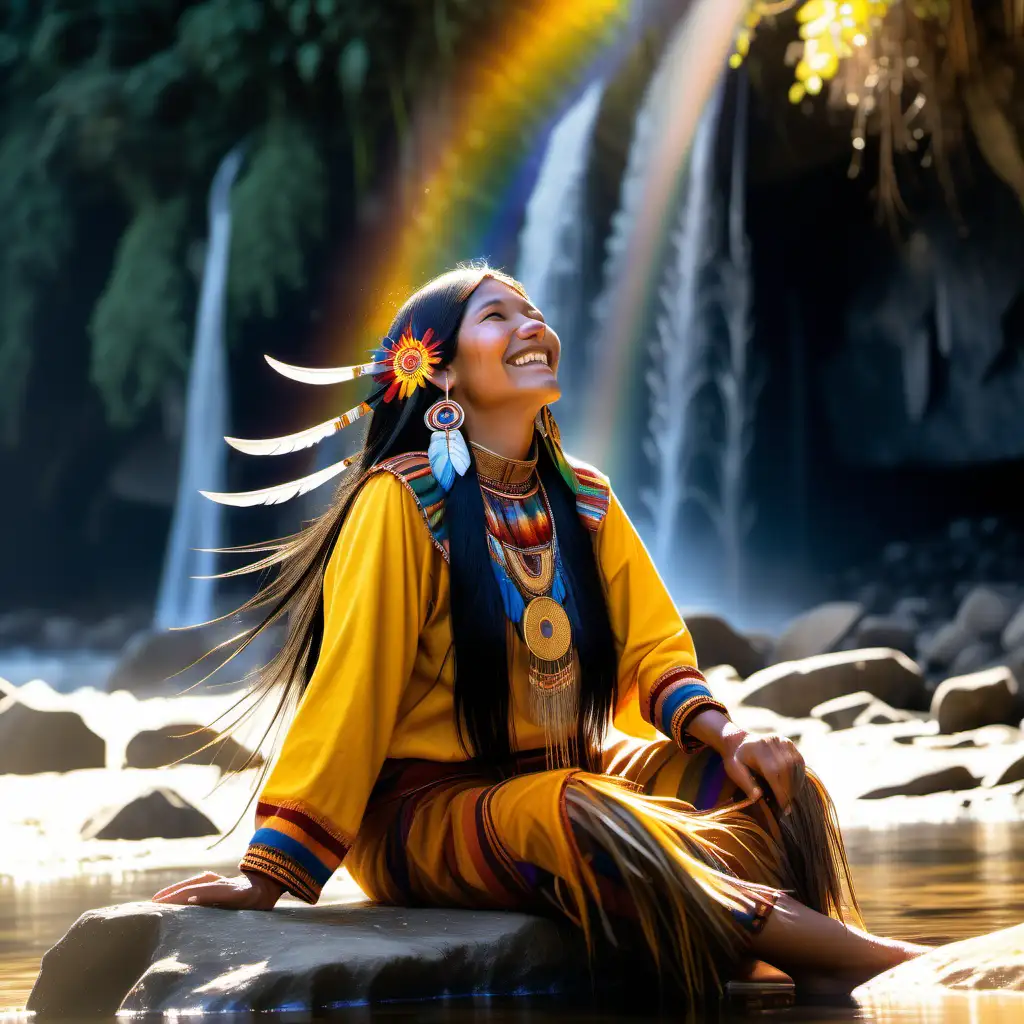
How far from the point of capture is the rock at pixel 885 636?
10984mm

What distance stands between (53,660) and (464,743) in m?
11.1

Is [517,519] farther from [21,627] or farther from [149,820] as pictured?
[21,627]

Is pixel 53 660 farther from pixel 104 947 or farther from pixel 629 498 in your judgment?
pixel 104 947

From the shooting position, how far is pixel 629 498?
1475 cm

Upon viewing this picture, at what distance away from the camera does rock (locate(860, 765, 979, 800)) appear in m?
6.15

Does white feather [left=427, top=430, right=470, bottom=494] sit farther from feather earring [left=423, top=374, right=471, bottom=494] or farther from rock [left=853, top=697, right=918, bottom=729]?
rock [left=853, top=697, right=918, bottom=729]

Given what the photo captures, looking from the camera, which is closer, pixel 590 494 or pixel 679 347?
pixel 590 494

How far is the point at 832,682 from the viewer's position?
876 centimetres

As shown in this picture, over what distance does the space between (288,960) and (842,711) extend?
6.06 m

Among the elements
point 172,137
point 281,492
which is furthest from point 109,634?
point 281,492

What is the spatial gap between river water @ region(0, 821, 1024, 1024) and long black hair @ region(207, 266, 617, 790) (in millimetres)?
585

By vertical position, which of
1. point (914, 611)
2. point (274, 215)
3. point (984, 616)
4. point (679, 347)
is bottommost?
point (984, 616)

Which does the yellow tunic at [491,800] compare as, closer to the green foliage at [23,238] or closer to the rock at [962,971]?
the rock at [962,971]

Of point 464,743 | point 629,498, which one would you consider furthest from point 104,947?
point 629,498
